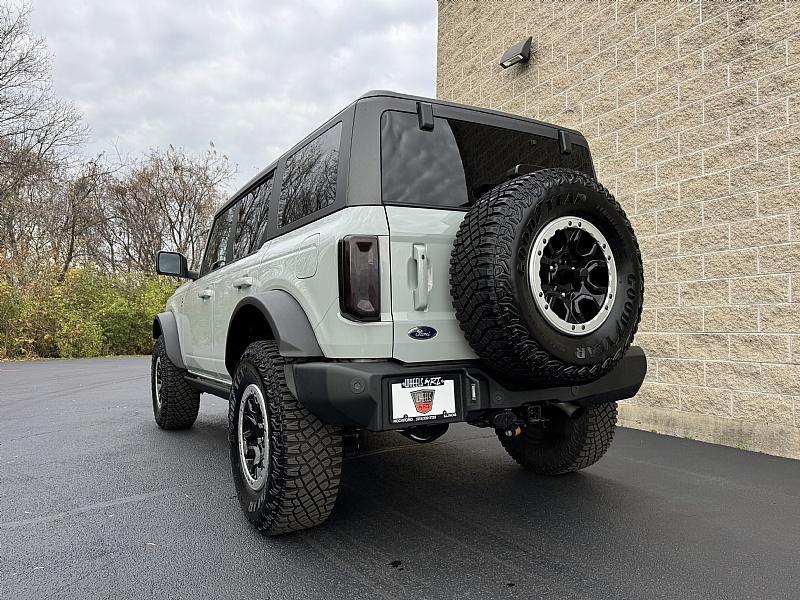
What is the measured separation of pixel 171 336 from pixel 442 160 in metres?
3.31

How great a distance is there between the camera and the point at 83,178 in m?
23.1

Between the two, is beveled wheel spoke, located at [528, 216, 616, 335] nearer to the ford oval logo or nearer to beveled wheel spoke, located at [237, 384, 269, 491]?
the ford oval logo

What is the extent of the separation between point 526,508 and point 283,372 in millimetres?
1512

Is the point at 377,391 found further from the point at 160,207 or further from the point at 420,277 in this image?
the point at 160,207

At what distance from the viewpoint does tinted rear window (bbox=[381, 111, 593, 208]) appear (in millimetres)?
2766

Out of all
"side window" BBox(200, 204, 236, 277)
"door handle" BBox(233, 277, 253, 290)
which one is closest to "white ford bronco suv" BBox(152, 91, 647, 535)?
"door handle" BBox(233, 277, 253, 290)

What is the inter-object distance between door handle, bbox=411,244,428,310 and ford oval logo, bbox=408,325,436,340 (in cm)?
9

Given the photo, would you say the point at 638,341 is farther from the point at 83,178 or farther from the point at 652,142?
the point at 83,178

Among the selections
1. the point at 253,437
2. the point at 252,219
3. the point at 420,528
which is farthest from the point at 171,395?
the point at 420,528

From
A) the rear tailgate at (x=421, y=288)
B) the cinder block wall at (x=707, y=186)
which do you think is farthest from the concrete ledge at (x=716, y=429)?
the rear tailgate at (x=421, y=288)

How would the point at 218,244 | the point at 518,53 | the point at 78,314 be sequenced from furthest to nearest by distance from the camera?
the point at 78,314
the point at 518,53
the point at 218,244

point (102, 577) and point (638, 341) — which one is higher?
point (638, 341)

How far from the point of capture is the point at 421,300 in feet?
8.52

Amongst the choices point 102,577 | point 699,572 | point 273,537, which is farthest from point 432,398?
point 102,577
